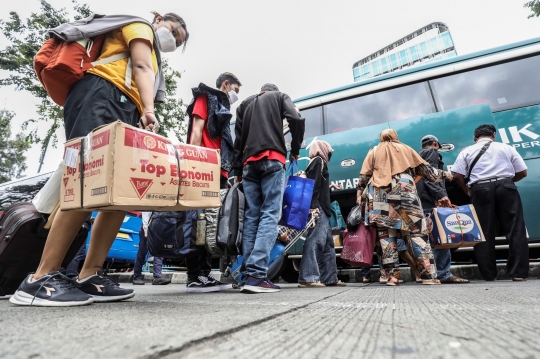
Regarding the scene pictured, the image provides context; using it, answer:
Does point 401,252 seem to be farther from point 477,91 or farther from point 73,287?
point 73,287

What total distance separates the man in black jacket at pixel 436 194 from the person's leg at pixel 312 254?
1300mm

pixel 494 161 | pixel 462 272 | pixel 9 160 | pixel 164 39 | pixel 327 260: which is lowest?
pixel 462 272

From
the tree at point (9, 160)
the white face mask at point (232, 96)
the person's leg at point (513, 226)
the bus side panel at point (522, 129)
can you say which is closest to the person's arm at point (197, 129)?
the white face mask at point (232, 96)

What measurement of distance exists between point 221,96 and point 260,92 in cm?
38

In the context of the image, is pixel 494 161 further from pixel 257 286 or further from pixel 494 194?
pixel 257 286

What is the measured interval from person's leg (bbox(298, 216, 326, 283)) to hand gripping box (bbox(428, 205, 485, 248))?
1.14 metres

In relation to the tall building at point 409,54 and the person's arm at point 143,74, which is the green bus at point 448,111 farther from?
the tall building at point 409,54

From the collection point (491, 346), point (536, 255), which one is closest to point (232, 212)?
point (491, 346)

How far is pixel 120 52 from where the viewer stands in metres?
1.73

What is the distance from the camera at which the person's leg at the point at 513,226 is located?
3.04 meters

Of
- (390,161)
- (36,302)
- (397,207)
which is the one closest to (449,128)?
(390,161)

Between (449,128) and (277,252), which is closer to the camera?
(277,252)

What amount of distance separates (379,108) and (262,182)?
8.76ft

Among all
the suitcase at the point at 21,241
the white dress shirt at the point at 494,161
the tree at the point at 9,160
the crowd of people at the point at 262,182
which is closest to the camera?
the crowd of people at the point at 262,182
